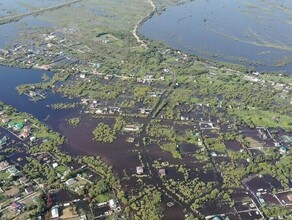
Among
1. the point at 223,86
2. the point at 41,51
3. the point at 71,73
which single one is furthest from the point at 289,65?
the point at 41,51

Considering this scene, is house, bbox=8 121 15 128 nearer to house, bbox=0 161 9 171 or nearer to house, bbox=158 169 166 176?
house, bbox=0 161 9 171

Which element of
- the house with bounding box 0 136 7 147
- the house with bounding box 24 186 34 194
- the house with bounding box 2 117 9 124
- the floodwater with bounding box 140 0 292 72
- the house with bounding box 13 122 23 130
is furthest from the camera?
the floodwater with bounding box 140 0 292 72

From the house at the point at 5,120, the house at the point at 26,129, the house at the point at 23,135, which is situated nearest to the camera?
the house at the point at 23,135

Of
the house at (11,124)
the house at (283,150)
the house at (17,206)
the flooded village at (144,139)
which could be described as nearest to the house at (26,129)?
the flooded village at (144,139)

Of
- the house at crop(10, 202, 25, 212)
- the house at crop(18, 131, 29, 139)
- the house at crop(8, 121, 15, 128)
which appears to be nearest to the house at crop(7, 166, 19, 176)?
the house at crop(10, 202, 25, 212)

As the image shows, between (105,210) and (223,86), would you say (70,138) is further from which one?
(223,86)

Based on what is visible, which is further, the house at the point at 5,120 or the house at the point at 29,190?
the house at the point at 5,120

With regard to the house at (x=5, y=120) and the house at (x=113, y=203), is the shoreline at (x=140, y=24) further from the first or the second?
the house at (x=113, y=203)
